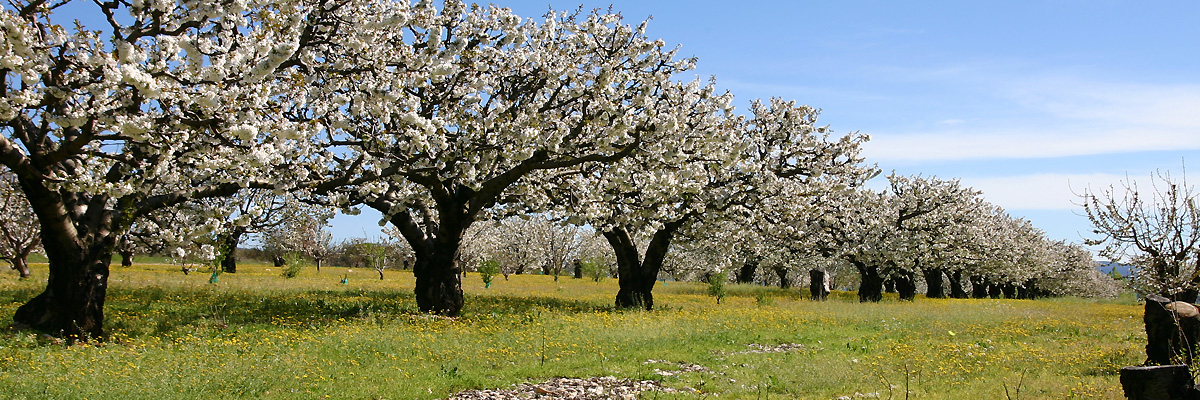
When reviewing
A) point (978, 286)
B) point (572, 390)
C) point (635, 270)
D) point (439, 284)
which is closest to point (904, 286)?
point (978, 286)

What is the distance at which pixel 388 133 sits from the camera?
47.3 feet

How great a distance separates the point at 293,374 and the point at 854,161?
20509 millimetres

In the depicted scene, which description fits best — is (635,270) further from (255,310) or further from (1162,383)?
(1162,383)

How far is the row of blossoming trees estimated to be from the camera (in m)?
10.1

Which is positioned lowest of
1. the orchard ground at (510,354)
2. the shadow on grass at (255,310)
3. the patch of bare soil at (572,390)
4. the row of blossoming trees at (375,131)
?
the patch of bare soil at (572,390)

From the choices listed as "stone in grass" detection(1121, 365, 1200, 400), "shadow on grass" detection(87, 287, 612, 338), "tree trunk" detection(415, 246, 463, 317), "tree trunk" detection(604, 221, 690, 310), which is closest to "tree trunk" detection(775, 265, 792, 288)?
"tree trunk" detection(604, 221, 690, 310)

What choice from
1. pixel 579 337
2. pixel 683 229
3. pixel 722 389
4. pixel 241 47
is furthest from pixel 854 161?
pixel 241 47

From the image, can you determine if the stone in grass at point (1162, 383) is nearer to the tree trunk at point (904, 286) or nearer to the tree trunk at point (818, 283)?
the tree trunk at point (818, 283)

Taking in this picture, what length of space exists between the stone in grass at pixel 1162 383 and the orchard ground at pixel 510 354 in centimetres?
127

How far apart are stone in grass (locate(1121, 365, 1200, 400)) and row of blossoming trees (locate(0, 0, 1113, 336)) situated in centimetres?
1048

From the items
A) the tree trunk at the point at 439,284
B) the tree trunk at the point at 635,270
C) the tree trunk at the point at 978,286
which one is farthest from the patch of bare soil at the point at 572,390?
the tree trunk at the point at 978,286

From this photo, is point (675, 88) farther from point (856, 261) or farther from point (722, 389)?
point (856, 261)

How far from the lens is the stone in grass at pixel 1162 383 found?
7.72 metres

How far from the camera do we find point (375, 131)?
598 inches
